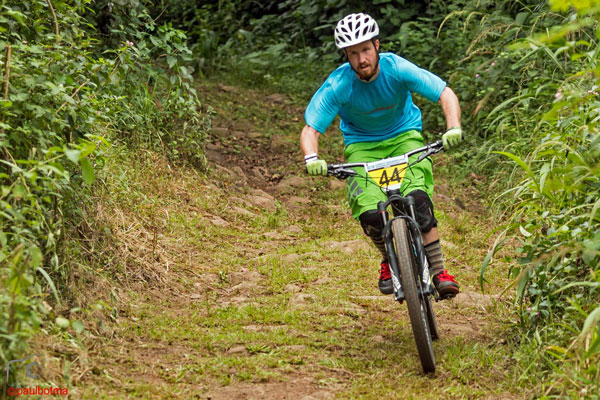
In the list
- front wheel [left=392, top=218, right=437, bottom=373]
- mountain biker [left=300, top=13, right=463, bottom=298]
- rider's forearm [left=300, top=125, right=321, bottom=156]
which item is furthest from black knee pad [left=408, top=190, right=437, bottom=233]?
rider's forearm [left=300, top=125, right=321, bottom=156]

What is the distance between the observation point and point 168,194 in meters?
6.90

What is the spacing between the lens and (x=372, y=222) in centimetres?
454

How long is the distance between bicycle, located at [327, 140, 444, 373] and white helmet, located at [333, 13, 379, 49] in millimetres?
764

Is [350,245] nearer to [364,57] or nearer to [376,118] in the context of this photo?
[376,118]

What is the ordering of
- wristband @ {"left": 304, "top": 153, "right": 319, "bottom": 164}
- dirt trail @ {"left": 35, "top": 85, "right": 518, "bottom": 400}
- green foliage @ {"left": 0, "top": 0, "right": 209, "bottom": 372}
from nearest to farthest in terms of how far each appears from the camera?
1. green foliage @ {"left": 0, "top": 0, "right": 209, "bottom": 372}
2. dirt trail @ {"left": 35, "top": 85, "right": 518, "bottom": 400}
3. wristband @ {"left": 304, "top": 153, "right": 319, "bottom": 164}

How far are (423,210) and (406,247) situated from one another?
1.80 ft

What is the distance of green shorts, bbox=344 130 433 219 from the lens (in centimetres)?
451

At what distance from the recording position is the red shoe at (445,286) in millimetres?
4547

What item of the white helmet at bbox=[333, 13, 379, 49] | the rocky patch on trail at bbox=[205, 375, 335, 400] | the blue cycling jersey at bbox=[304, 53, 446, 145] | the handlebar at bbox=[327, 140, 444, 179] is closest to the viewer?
the rocky patch on trail at bbox=[205, 375, 335, 400]

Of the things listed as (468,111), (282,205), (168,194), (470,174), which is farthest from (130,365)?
(468,111)

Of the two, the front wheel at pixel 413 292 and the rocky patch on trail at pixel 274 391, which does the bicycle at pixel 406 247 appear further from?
the rocky patch on trail at pixel 274 391

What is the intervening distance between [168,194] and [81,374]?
3388mm

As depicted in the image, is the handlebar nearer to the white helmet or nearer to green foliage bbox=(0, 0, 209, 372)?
the white helmet

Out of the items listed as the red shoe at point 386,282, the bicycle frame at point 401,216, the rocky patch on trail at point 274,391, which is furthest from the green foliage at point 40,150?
the red shoe at point 386,282
